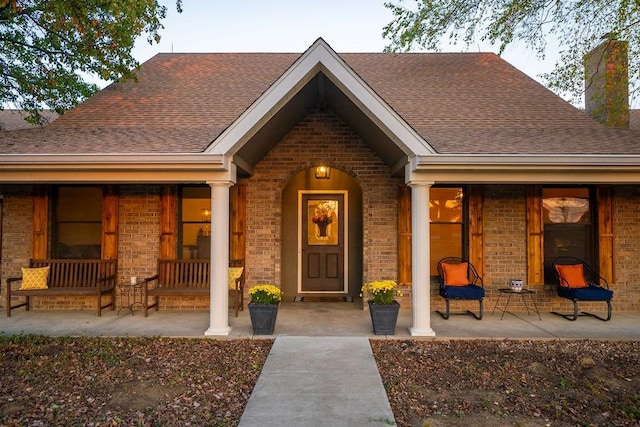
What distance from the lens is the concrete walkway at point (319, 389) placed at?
349cm

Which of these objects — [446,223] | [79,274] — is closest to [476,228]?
[446,223]

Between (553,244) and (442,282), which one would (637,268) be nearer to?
(553,244)

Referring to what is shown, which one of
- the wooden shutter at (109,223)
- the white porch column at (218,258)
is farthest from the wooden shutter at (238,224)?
the wooden shutter at (109,223)

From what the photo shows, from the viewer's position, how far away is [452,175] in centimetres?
596

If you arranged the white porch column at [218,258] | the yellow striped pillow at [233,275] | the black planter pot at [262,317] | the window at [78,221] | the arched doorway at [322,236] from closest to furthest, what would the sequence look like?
1. the black planter pot at [262,317]
2. the white porch column at [218,258]
3. the yellow striped pillow at [233,275]
4. the window at [78,221]
5. the arched doorway at [322,236]

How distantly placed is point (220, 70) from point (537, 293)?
8.59 m

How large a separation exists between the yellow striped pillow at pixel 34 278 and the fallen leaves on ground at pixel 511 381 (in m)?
6.01

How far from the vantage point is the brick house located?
244 inches

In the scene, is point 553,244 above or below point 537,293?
above

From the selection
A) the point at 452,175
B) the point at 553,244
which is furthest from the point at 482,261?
the point at 452,175

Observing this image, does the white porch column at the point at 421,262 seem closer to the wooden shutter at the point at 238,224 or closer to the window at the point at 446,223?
the window at the point at 446,223

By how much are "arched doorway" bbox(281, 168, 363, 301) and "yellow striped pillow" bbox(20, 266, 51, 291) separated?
14.8ft

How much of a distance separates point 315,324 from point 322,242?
2.84 metres

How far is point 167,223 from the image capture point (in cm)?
780
